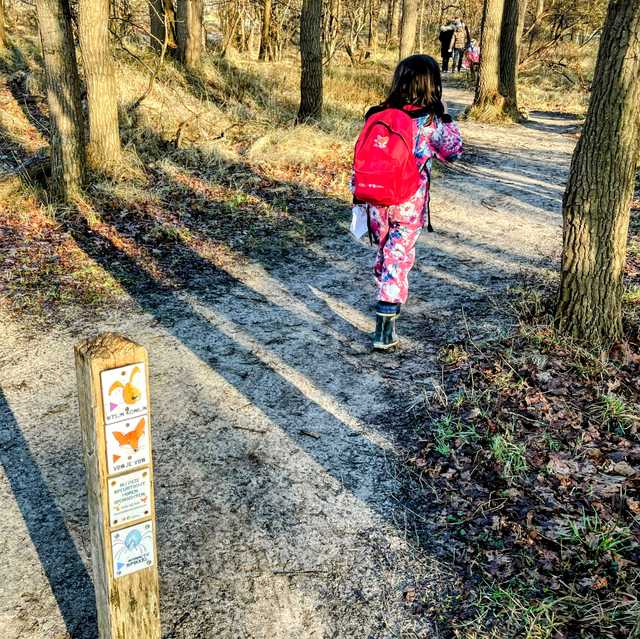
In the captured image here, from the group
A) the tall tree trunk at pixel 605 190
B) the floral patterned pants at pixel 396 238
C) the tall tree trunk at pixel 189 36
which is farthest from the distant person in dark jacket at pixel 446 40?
the floral patterned pants at pixel 396 238

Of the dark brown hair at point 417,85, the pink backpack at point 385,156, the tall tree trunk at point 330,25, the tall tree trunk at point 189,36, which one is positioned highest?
the tall tree trunk at point 330,25

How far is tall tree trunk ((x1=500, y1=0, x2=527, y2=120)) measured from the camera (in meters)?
14.3

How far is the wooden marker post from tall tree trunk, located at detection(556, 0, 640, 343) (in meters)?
3.61

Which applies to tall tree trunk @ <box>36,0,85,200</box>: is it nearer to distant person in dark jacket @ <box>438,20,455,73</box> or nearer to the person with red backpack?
the person with red backpack

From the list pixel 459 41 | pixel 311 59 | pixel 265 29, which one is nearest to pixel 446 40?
pixel 459 41

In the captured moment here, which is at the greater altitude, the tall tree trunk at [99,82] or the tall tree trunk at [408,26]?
the tall tree trunk at [408,26]

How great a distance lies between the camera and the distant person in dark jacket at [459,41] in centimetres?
2616

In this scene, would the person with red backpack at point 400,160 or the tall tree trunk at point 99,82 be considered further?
the tall tree trunk at point 99,82

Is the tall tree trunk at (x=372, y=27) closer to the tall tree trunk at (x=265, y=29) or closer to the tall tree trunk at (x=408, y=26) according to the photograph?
the tall tree trunk at (x=265, y=29)

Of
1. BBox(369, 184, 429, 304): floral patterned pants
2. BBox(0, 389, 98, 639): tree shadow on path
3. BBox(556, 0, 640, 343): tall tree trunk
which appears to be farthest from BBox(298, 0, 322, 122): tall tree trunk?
BBox(0, 389, 98, 639): tree shadow on path

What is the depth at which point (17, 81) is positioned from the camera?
12203 millimetres

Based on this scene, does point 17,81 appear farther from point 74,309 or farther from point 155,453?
point 155,453

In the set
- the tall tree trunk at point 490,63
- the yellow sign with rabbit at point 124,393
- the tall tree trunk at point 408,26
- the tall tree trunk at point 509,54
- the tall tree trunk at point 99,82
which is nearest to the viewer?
the yellow sign with rabbit at point 124,393

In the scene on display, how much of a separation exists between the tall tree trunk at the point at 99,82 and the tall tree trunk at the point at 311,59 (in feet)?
13.3
